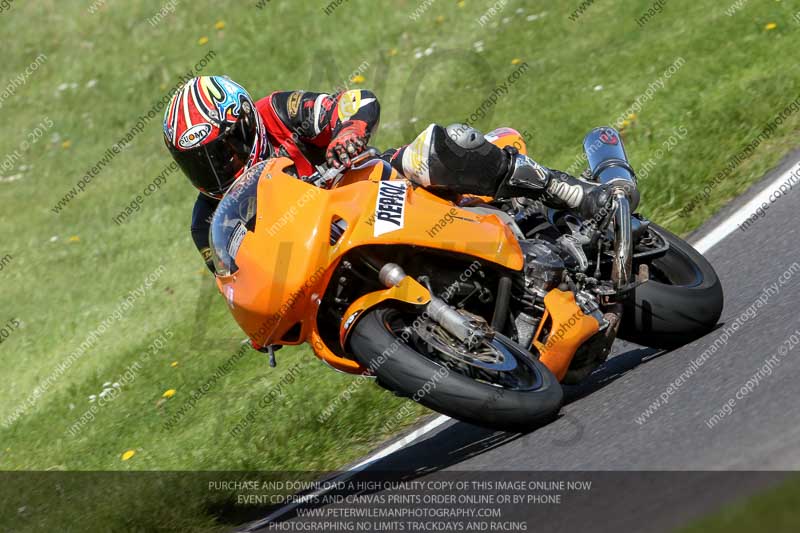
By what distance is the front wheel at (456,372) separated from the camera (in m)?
4.91

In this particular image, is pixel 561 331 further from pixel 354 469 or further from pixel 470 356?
pixel 354 469

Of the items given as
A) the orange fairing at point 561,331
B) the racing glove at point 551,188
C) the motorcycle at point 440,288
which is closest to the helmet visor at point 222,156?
the motorcycle at point 440,288

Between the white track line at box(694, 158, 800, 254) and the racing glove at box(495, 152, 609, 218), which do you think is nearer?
the racing glove at box(495, 152, 609, 218)

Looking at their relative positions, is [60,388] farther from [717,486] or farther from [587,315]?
[717,486]

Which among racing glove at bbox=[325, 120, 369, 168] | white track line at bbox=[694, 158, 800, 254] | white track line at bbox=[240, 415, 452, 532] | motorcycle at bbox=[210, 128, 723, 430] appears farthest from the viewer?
white track line at bbox=[694, 158, 800, 254]

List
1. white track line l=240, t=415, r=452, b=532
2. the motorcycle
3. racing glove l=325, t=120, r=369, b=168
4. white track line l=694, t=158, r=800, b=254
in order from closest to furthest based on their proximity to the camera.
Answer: the motorcycle, racing glove l=325, t=120, r=369, b=168, white track line l=240, t=415, r=452, b=532, white track line l=694, t=158, r=800, b=254

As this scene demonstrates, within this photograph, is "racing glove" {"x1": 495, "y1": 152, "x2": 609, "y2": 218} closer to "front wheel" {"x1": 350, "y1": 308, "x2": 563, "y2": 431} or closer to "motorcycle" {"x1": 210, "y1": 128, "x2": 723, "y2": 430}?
"motorcycle" {"x1": 210, "y1": 128, "x2": 723, "y2": 430}

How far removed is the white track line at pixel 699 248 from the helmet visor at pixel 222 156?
1.73 m

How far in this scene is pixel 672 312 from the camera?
19.2ft

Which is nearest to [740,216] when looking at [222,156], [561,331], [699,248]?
[699,248]

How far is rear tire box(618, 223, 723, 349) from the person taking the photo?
5859mm

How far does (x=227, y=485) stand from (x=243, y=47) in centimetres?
960

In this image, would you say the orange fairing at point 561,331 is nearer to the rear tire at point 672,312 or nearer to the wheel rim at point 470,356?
the wheel rim at point 470,356

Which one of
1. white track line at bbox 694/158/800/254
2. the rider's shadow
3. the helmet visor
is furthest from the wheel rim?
white track line at bbox 694/158/800/254
